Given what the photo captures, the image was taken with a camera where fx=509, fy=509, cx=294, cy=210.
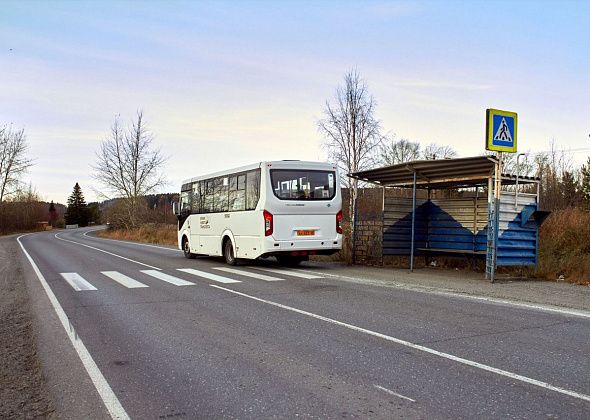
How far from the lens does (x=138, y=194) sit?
177 ft

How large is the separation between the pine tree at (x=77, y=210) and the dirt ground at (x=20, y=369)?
120 meters

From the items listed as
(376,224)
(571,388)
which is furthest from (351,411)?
(376,224)

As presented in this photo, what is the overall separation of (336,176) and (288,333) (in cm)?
944

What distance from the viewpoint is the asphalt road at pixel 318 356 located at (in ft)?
14.0

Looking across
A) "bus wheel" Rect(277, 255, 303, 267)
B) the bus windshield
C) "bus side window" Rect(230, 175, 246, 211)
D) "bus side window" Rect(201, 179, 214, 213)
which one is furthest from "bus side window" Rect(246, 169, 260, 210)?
"bus side window" Rect(201, 179, 214, 213)

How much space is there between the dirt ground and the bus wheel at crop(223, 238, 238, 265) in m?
7.58

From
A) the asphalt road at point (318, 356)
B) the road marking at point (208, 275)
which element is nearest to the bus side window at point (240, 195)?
the road marking at point (208, 275)

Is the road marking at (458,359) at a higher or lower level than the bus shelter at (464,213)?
lower

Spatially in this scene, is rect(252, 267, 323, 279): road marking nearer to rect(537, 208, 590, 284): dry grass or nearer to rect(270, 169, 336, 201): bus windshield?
rect(270, 169, 336, 201): bus windshield

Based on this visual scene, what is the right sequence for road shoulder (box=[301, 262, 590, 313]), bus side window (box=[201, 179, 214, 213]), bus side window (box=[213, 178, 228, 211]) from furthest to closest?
1. bus side window (box=[201, 179, 214, 213])
2. bus side window (box=[213, 178, 228, 211])
3. road shoulder (box=[301, 262, 590, 313])

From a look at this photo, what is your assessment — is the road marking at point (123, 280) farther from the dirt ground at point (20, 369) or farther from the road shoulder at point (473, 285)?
the road shoulder at point (473, 285)

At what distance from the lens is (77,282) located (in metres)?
12.7

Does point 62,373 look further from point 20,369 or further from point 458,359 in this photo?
point 458,359

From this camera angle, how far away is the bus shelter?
12.6 m
